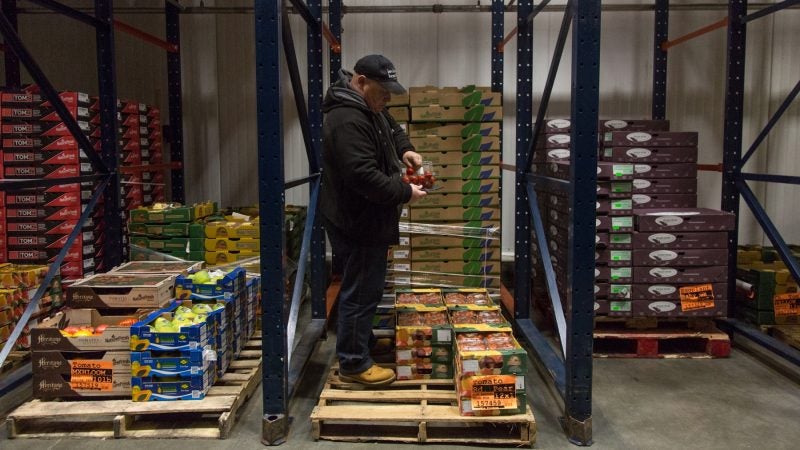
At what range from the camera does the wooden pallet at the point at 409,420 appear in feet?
12.4

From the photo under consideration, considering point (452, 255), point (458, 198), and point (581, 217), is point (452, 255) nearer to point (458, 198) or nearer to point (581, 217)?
point (458, 198)

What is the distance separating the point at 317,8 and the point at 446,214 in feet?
7.63

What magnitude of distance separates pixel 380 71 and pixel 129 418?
270cm

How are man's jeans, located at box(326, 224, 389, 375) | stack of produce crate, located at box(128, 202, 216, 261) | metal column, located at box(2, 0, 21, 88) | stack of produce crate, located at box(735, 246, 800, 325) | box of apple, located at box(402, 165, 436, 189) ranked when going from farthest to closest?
metal column, located at box(2, 0, 21, 88) < stack of produce crate, located at box(128, 202, 216, 261) < stack of produce crate, located at box(735, 246, 800, 325) < box of apple, located at box(402, 165, 436, 189) < man's jeans, located at box(326, 224, 389, 375)

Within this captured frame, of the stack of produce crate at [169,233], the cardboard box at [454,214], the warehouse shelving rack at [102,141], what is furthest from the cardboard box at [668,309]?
the warehouse shelving rack at [102,141]

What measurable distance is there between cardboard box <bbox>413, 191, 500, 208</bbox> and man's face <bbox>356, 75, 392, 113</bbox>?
231 cm

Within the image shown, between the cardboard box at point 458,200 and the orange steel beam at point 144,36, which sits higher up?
the orange steel beam at point 144,36

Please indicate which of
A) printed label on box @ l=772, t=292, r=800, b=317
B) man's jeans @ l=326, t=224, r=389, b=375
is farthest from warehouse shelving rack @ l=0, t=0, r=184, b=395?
printed label on box @ l=772, t=292, r=800, b=317

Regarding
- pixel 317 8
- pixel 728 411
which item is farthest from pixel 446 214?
pixel 728 411

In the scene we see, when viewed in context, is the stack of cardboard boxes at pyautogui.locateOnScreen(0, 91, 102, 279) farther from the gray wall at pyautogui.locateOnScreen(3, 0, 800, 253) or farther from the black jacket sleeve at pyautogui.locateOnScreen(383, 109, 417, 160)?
the black jacket sleeve at pyautogui.locateOnScreen(383, 109, 417, 160)

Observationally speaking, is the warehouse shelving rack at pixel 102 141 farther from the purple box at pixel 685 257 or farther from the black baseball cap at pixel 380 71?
the purple box at pixel 685 257

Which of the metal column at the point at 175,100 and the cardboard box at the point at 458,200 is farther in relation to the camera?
the metal column at the point at 175,100

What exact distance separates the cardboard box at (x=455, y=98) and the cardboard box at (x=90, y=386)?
12.3 feet

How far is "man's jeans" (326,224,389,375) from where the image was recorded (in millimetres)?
4125
